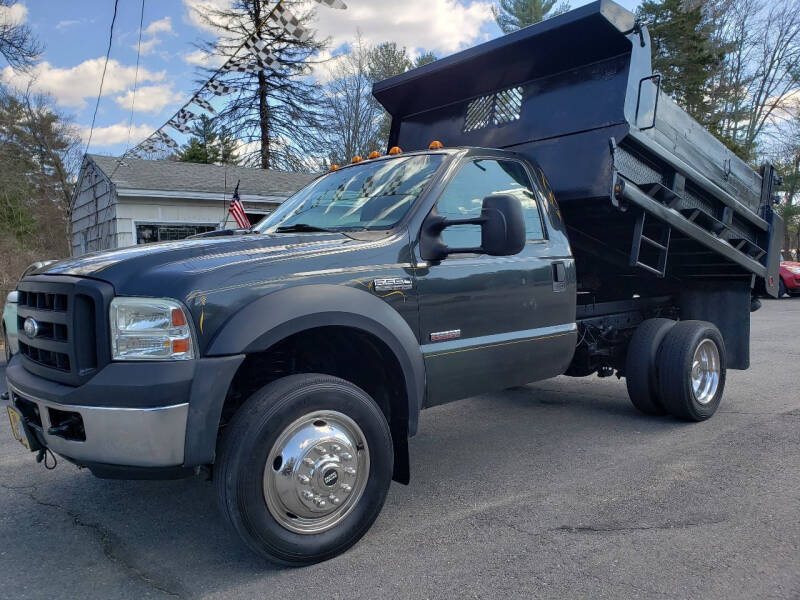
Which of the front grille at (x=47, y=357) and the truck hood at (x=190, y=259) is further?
the front grille at (x=47, y=357)

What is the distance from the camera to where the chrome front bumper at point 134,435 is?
2.55 m

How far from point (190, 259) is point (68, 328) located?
0.58 meters

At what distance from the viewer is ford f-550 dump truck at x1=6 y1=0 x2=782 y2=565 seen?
2670 millimetres

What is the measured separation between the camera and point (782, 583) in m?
2.69

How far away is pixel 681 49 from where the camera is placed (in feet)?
90.2

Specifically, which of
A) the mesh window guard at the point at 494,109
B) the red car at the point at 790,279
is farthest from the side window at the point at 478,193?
the red car at the point at 790,279

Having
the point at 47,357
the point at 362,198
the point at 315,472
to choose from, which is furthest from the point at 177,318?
the point at 362,198

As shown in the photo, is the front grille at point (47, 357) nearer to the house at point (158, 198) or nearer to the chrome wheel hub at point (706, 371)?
the chrome wheel hub at point (706, 371)

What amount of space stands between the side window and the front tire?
1272mm

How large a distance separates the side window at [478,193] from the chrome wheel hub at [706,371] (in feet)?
6.85

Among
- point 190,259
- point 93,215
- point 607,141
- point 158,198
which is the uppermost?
point 158,198

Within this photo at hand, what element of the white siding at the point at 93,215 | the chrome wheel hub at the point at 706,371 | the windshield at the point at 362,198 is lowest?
the chrome wheel hub at the point at 706,371

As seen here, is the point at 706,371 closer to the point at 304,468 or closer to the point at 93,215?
the point at 304,468

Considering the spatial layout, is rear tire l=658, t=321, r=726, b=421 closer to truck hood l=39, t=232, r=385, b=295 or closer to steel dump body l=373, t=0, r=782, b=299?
steel dump body l=373, t=0, r=782, b=299
